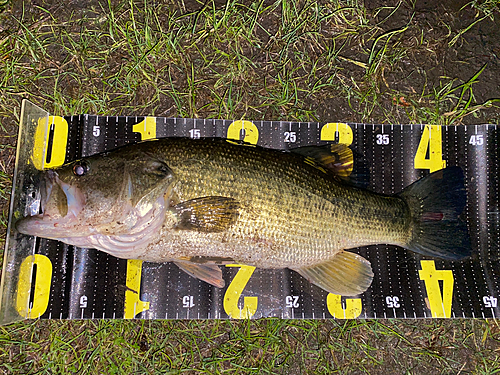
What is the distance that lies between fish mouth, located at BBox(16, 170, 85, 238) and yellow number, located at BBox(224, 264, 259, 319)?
1.47 m

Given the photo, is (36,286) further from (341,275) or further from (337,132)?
(337,132)

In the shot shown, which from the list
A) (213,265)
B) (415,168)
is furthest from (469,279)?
(213,265)

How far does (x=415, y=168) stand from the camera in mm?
3402

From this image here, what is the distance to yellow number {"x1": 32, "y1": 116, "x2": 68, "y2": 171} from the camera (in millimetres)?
3256

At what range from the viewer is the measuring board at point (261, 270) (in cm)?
313

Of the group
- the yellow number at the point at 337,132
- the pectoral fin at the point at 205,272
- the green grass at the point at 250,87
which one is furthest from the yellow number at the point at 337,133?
the pectoral fin at the point at 205,272

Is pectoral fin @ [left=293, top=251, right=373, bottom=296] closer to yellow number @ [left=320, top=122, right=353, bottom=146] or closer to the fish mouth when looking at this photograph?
yellow number @ [left=320, top=122, right=353, bottom=146]

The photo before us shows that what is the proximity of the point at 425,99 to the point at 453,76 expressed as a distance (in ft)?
1.30

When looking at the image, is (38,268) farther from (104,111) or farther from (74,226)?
(104,111)

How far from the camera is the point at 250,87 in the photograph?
3.50 metres

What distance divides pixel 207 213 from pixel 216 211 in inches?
2.6

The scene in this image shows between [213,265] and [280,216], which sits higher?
[280,216]

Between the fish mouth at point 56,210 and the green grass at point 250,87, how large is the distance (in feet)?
3.78

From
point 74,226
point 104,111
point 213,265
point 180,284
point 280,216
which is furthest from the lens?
point 104,111
